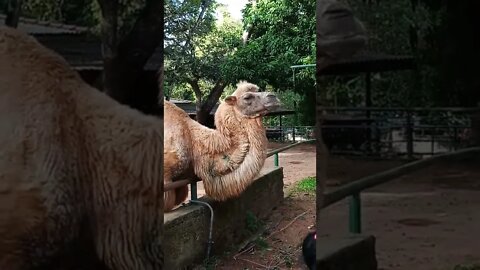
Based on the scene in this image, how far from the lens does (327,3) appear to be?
1352mm

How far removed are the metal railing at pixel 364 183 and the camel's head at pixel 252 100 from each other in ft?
1.54

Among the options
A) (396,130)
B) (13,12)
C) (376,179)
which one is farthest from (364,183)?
(13,12)

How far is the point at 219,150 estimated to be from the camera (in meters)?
2.81

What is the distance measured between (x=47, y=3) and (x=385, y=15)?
98 centimetres

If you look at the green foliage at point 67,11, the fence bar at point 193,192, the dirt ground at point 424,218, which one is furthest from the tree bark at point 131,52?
the fence bar at point 193,192

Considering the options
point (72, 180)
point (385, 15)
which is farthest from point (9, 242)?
point (385, 15)

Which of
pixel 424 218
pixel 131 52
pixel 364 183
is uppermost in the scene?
pixel 131 52

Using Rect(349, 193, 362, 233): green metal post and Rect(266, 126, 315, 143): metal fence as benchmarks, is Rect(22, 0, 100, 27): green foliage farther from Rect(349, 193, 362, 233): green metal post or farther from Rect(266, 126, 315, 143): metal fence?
Rect(349, 193, 362, 233): green metal post

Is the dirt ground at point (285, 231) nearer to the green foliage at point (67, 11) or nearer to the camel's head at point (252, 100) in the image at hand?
the camel's head at point (252, 100)

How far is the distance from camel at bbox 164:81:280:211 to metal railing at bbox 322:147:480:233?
0.66m

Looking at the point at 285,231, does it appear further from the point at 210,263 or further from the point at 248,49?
the point at 248,49

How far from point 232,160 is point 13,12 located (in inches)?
67.6

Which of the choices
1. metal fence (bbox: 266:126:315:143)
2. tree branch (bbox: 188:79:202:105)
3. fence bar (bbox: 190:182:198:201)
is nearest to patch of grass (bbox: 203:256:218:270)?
fence bar (bbox: 190:182:198:201)

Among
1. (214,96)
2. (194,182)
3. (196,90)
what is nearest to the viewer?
(196,90)
